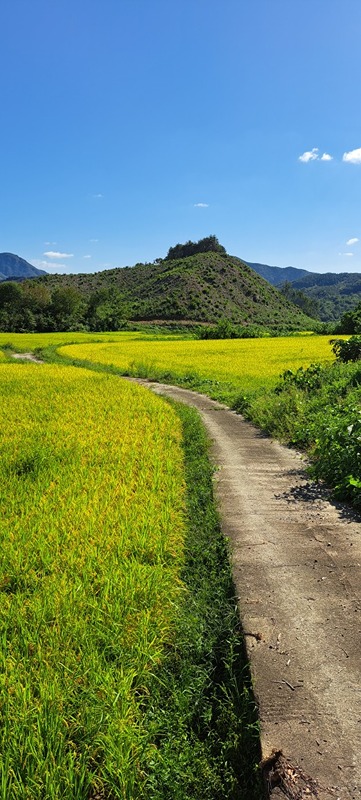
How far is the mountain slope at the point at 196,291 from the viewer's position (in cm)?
7600

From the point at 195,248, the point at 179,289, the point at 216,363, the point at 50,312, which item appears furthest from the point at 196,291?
the point at 216,363

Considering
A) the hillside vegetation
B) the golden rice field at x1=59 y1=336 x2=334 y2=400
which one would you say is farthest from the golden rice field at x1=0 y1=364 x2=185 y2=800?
the hillside vegetation

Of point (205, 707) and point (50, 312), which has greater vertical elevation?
point (50, 312)

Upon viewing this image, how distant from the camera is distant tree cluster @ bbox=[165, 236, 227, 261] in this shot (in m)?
110

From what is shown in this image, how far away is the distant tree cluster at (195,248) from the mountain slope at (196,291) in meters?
4.97

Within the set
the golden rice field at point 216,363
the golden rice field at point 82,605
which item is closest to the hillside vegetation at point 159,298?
the golden rice field at point 216,363

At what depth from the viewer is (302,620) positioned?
10.7ft

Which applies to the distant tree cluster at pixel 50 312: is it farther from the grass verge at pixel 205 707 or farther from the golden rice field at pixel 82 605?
the grass verge at pixel 205 707

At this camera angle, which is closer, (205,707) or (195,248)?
(205,707)

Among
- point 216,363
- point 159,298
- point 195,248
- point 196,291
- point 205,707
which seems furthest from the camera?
point 195,248

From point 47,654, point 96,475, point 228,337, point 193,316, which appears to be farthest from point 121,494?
point 193,316

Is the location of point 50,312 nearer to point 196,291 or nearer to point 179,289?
point 179,289

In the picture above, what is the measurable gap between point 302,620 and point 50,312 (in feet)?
221

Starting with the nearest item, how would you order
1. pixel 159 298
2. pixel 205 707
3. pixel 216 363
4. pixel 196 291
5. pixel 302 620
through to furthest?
pixel 205 707, pixel 302 620, pixel 216 363, pixel 196 291, pixel 159 298
